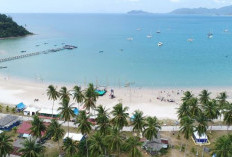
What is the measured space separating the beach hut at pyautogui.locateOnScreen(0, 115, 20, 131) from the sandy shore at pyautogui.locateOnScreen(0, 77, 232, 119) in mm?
12770

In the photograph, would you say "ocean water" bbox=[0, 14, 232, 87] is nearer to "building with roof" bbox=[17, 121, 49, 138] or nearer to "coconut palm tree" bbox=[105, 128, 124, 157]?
"building with roof" bbox=[17, 121, 49, 138]

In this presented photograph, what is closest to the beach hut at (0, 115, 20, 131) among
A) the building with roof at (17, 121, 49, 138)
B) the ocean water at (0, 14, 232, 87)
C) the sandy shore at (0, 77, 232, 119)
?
the building with roof at (17, 121, 49, 138)

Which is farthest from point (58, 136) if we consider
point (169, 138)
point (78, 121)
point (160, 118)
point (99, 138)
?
point (160, 118)

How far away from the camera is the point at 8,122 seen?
46.7m

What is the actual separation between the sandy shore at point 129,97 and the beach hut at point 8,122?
12770 mm

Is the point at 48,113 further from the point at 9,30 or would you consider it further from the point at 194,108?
the point at 9,30

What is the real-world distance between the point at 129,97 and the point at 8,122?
3636 cm

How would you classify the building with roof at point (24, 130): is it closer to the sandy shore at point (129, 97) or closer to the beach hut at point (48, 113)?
the beach hut at point (48, 113)

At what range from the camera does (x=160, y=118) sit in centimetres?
5303

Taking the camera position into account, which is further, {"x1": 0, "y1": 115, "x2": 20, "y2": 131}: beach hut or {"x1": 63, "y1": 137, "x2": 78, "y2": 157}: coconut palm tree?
{"x1": 0, "y1": 115, "x2": 20, "y2": 131}: beach hut

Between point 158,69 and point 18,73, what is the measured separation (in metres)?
64.9

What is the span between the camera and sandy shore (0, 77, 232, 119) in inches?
2354

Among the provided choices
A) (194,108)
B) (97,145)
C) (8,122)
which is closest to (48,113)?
(8,122)

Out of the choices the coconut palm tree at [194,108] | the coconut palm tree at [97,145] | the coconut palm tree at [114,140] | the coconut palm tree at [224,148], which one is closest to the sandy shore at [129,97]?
the coconut palm tree at [194,108]
